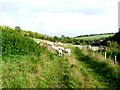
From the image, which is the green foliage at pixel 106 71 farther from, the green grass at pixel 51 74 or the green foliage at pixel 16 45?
the green foliage at pixel 16 45

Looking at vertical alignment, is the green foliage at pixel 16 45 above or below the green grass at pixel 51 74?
above

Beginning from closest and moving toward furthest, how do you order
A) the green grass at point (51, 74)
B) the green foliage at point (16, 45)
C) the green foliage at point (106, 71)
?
1. the green grass at point (51, 74)
2. the green foliage at point (106, 71)
3. the green foliage at point (16, 45)

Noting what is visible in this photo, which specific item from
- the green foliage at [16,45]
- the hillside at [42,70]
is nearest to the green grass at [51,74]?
the hillside at [42,70]

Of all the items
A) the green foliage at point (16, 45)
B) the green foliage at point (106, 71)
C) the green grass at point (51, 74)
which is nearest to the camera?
the green grass at point (51, 74)

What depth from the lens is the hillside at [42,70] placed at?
2062 centimetres

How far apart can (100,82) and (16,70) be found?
5337mm

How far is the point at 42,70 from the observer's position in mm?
24000

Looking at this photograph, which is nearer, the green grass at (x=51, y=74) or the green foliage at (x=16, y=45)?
the green grass at (x=51, y=74)

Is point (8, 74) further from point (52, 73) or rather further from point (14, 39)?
point (14, 39)

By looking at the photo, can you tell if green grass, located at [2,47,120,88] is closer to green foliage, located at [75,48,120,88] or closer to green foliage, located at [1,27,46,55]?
green foliage, located at [75,48,120,88]

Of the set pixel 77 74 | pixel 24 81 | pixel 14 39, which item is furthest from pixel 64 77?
pixel 14 39

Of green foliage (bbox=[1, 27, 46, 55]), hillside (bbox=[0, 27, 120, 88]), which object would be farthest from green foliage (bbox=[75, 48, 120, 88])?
green foliage (bbox=[1, 27, 46, 55])

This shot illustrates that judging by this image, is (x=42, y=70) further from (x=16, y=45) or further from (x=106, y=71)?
(x=106, y=71)

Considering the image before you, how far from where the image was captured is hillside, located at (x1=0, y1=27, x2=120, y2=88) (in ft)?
67.7
